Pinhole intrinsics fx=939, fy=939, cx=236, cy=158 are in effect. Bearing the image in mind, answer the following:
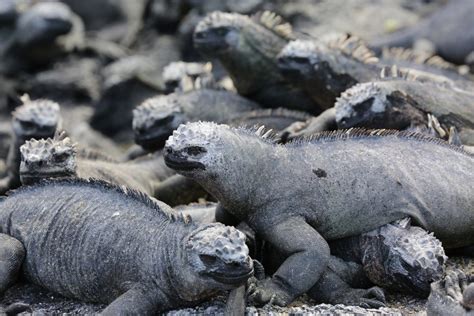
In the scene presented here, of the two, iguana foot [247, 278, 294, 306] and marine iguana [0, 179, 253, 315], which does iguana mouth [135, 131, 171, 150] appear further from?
iguana foot [247, 278, 294, 306]

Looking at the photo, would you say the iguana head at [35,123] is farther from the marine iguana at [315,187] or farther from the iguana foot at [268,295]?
the iguana foot at [268,295]

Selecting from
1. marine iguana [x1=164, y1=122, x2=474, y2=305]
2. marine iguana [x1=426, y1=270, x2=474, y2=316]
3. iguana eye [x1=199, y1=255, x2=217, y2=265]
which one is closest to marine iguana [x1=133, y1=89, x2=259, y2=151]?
marine iguana [x1=164, y1=122, x2=474, y2=305]

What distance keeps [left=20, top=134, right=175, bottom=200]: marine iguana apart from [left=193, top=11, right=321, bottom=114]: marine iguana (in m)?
0.87

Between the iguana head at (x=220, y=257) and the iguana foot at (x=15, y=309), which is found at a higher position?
the iguana head at (x=220, y=257)

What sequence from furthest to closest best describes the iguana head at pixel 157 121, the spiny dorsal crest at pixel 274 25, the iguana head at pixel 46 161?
the spiny dorsal crest at pixel 274 25
the iguana head at pixel 157 121
the iguana head at pixel 46 161

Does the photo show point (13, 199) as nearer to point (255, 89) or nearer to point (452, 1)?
point (255, 89)

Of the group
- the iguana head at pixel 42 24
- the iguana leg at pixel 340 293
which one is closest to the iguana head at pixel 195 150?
the iguana leg at pixel 340 293

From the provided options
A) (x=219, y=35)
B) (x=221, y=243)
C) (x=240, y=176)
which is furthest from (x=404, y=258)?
(x=219, y=35)

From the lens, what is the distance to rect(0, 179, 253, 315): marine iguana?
3.77 meters

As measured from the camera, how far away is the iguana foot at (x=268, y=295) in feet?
13.2

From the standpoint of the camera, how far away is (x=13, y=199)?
15.1ft

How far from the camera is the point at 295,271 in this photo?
4.09 meters

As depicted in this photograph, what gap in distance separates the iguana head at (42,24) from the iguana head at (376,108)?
5.61 metres

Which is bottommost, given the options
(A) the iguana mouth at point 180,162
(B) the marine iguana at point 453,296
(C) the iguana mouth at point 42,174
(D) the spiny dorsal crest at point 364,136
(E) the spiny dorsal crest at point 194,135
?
(C) the iguana mouth at point 42,174
